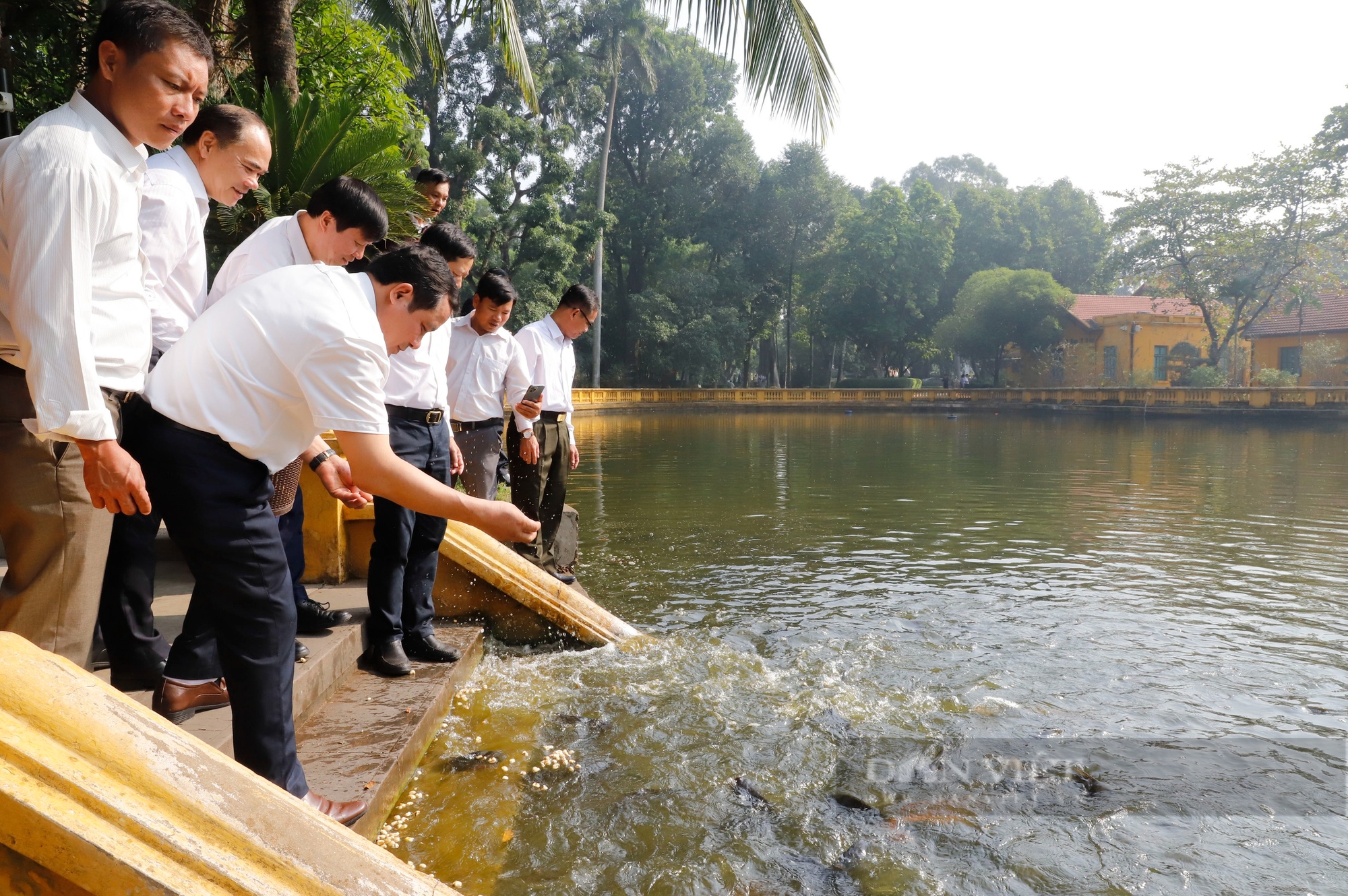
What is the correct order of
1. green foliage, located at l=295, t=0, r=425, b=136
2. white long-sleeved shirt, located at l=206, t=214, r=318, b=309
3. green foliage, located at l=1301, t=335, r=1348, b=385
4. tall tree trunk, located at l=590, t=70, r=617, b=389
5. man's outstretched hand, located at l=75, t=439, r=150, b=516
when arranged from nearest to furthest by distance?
man's outstretched hand, located at l=75, t=439, r=150, b=516 → white long-sleeved shirt, located at l=206, t=214, r=318, b=309 → green foliage, located at l=295, t=0, r=425, b=136 → green foliage, located at l=1301, t=335, r=1348, b=385 → tall tree trunk, located at l=590, t=70, r=617, b=389

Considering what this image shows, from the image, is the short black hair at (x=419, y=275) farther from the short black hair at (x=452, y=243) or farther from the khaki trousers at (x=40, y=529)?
the short black hair at (x=452, y=243)

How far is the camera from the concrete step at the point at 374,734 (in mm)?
2947

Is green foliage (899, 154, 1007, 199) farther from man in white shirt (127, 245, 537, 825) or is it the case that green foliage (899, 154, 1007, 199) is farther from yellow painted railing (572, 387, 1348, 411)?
man in white shirt (127, 245, 537, 825)

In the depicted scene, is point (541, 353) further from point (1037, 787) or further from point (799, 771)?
point (1037, 787)

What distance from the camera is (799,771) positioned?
3580 mm

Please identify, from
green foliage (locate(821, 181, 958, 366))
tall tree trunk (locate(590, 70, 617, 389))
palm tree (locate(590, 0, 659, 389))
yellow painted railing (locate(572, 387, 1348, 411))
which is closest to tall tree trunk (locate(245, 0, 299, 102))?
palm tree (locate(590, 0, 659, 389))

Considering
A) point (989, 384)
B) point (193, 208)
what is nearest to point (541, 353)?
point (193, 208)

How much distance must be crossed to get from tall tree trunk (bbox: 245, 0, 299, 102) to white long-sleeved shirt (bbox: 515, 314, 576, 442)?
2.79 meters

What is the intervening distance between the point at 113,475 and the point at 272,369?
430mm

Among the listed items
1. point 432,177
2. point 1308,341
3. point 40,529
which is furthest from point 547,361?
point 1308,341

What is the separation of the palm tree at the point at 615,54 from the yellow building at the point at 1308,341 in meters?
27.3

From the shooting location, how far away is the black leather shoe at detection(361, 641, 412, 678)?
396 centimetres

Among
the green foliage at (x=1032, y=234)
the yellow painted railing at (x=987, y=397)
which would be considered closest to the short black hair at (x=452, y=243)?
A: the yellow painted railing at (x=987, y=397)

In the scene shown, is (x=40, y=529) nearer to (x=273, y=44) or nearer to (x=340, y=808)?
(x=340, y=808)
